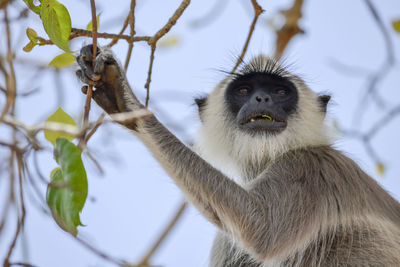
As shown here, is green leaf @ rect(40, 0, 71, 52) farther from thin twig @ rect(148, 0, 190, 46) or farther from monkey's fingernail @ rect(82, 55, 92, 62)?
thin twig @ rect(148, 0, 190, 46)

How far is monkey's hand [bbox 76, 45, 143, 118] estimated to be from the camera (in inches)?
130

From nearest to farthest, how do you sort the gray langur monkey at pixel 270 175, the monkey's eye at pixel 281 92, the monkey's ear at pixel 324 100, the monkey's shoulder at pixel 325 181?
1. the gray langur monkey at pixel 270 175
2. the monkey's shoulder at pixel 325 181
3. the monkey's eye at pixel 281 92
4. the monkey's ear at pixel 324 100

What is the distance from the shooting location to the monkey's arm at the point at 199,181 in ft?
11.4

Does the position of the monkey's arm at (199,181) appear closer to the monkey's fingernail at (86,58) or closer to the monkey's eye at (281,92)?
the monkey's fingernail at (86,58)

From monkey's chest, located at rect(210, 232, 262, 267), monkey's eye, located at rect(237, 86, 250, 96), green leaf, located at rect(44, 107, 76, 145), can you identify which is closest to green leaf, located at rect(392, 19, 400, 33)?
monkey's eye, located at rect(237, 86, 250, 96)

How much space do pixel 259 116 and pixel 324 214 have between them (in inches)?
35.3

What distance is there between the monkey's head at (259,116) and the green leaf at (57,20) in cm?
184

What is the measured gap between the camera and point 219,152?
4785mm

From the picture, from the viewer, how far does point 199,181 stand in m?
3.67

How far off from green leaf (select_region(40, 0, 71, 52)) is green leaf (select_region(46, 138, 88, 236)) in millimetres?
596

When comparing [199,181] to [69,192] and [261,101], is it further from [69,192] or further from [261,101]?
[69,192]

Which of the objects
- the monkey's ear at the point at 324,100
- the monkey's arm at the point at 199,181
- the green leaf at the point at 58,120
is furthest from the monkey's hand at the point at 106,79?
the monkey's ear at the point at 324,100

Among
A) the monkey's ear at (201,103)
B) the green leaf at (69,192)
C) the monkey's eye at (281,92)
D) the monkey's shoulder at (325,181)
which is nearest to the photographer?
the green leaf at (69,192)

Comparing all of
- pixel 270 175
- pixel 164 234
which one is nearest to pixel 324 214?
pixel 270 175
